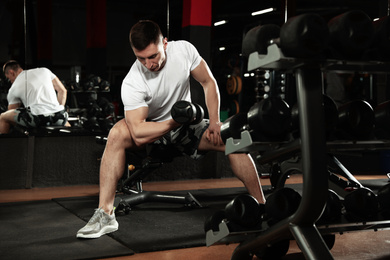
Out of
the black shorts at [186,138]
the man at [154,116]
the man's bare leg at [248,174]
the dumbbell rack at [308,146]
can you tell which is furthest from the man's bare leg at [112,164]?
the dumbbell rack at [308,146]

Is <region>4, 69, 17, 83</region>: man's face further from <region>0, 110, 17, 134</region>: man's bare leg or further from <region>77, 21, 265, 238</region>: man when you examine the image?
<region>77, 21, 265, 238</region>: man

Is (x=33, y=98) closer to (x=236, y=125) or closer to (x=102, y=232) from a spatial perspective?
(x=102, y=232)

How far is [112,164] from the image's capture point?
2617 mm

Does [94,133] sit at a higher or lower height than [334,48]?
lower

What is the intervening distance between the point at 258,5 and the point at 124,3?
1480 millimetres

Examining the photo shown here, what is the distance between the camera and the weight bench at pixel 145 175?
2.92 meters

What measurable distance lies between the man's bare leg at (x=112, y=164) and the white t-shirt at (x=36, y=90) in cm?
167

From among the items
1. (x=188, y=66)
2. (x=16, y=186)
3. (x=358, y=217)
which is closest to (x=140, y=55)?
(x=188, y=66)

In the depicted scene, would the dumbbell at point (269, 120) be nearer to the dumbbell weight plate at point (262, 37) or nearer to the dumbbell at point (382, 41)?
the dumbbell weight plate at point (262, 37)

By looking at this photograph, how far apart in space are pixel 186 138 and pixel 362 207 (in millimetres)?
1259

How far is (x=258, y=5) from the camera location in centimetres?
510

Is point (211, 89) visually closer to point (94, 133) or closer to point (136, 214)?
point (136, 214)

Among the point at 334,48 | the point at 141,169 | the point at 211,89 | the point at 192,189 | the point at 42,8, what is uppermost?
the point at 42,8

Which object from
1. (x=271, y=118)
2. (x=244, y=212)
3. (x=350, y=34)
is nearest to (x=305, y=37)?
(x=350, y=34)
